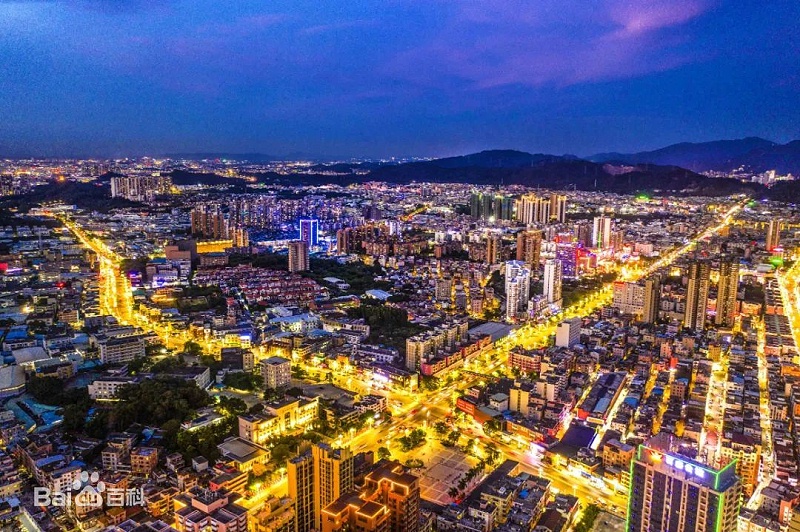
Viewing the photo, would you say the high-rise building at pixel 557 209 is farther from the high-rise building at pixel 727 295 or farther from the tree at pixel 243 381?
the tree at pixel 243 381

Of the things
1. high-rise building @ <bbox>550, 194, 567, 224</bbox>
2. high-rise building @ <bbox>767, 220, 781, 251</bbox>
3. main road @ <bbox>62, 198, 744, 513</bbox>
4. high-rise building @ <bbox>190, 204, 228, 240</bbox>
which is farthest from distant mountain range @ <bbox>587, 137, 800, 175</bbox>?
high-rise building @ <bbox>190, 204, 228, 240</bbox>

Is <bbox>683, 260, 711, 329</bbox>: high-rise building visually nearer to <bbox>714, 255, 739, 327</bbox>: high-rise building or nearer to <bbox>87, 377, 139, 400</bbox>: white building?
<bbox>714, 255, 739, 327</bbox>: high-rise building

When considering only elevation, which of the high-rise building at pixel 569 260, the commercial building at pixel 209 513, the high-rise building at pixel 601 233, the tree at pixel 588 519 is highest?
the high-rise building at pixel 601 233

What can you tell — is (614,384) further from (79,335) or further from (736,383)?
(79,335)

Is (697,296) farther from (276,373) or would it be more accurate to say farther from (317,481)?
(317,481)

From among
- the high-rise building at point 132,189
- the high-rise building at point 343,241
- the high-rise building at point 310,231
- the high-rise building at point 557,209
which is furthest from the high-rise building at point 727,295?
the high-rise building at point 132,189

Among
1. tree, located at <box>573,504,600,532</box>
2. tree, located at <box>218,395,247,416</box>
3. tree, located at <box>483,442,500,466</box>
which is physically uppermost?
tree, located at <box>218,395,247,416</box>
